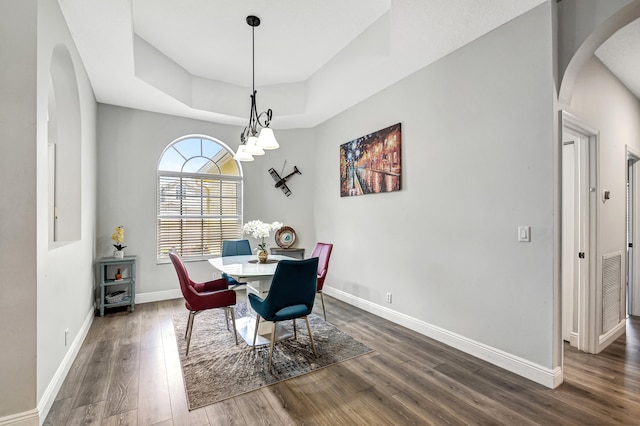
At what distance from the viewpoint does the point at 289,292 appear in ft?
8.11

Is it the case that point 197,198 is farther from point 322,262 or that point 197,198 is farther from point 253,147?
point 322,262

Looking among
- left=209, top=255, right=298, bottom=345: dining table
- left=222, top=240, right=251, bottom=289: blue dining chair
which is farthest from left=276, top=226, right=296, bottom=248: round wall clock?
left=209, top=255, right=298, bottom=345: dining table

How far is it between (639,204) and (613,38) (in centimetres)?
233

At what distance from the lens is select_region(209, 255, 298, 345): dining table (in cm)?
274

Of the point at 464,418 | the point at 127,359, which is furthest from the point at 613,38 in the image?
the point at 127,359

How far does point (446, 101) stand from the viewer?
2.96 m

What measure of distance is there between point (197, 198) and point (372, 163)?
2.92 meters

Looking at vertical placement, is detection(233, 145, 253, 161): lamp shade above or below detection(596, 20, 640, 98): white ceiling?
below

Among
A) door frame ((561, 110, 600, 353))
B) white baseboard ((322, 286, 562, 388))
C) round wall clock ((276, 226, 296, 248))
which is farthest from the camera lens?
round wall clock ((276, 226, 296, 248))

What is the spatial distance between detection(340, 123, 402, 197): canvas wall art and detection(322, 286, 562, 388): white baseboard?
153 cm

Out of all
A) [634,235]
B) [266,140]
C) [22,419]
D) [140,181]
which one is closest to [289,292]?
[266,140]

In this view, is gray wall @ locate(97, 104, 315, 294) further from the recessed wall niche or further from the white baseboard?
the white baseboard


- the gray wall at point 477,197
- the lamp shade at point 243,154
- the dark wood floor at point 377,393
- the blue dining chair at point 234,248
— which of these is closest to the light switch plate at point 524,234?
the gray wall at point 477,197

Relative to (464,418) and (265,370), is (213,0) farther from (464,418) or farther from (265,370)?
(464,418)
